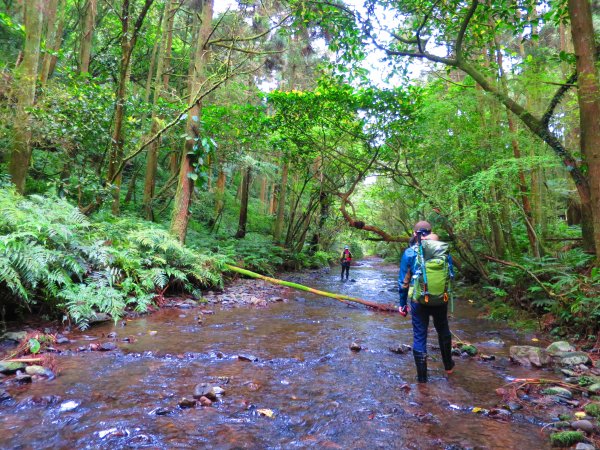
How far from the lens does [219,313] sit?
8219 mm

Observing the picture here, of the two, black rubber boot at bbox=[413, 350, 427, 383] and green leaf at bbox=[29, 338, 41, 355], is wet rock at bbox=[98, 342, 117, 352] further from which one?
black rubber boot at bbox=[413, 350, 427, 383]

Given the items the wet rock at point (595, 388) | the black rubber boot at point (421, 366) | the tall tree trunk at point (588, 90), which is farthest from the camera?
the tall tree trunk at point (588, 90)

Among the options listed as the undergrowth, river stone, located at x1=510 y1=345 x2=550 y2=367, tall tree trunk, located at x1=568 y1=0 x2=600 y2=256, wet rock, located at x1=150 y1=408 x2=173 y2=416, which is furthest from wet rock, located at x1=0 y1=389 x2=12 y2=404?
tall tree trunk, located at x1=568 y1=0 x2=600 y2=256

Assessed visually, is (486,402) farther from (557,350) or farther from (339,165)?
(339,165)

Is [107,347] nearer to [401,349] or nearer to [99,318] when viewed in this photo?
[99,318]

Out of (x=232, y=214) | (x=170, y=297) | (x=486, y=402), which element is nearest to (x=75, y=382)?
(x=486, y=402)

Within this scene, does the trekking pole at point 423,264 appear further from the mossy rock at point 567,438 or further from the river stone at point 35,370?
the river stone at point 35,370

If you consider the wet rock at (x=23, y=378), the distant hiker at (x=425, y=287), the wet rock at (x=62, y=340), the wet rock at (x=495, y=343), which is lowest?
the wet rock at (x=495, y=343)

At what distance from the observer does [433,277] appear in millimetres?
4684

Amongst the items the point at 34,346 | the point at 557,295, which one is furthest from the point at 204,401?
the point at 557,295

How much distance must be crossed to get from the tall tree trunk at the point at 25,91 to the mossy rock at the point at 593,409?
10.4 meters

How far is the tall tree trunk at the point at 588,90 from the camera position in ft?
19.2

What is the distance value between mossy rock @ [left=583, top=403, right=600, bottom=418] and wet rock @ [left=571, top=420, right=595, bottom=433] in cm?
31

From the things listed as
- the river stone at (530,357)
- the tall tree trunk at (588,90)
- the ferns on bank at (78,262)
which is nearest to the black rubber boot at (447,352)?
the river stone at (530,357)
